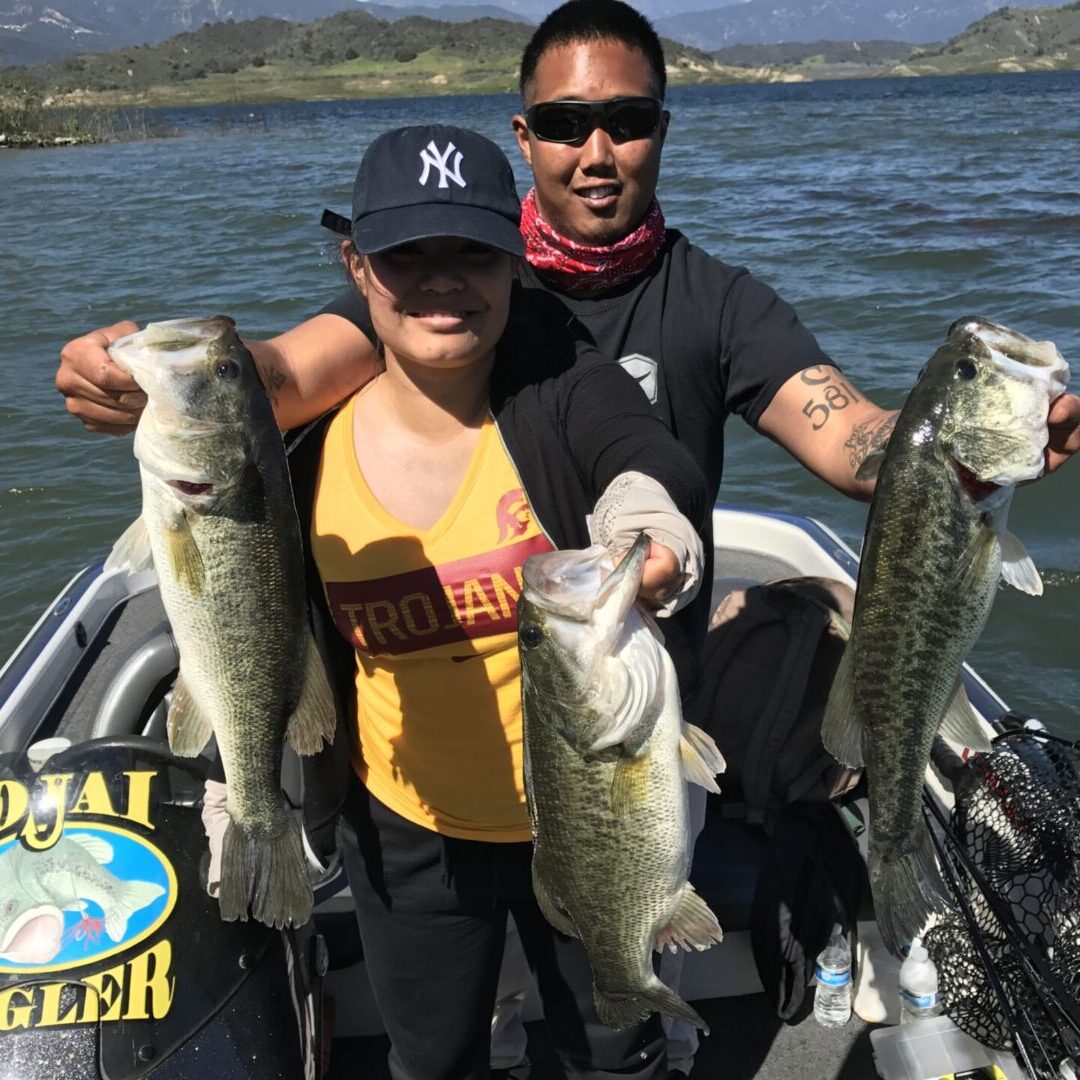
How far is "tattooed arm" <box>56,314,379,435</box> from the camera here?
228 cm

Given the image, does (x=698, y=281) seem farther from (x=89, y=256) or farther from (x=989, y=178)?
(x=989, y=178)

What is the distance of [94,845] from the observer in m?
2.89

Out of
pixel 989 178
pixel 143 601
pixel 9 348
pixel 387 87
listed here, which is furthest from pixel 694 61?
pixel 143 601

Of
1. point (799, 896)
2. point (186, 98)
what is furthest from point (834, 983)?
point (186, 98)

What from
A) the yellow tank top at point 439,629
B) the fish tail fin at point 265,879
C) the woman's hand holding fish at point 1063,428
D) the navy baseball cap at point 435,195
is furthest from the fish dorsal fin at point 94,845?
the woman's hand holding fish at point 1063,428

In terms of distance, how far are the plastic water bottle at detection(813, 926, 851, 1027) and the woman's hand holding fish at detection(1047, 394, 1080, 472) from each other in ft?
6.69

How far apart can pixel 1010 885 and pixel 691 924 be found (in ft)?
3.93

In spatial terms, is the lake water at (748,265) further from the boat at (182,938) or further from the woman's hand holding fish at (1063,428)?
the woman's hand holding fish at (1063,428)


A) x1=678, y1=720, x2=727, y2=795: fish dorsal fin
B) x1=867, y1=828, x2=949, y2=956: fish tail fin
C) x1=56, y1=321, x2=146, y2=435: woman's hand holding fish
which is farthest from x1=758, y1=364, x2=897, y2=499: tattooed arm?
x1=56, y1=321, x2=146, y2=435: woman's hand holding fish

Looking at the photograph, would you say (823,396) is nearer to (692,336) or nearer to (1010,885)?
(692,336)

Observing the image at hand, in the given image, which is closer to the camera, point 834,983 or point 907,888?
point 907,888

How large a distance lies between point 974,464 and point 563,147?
1.35m

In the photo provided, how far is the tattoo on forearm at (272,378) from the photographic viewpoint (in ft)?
8.34

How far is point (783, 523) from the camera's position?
18.9ft
